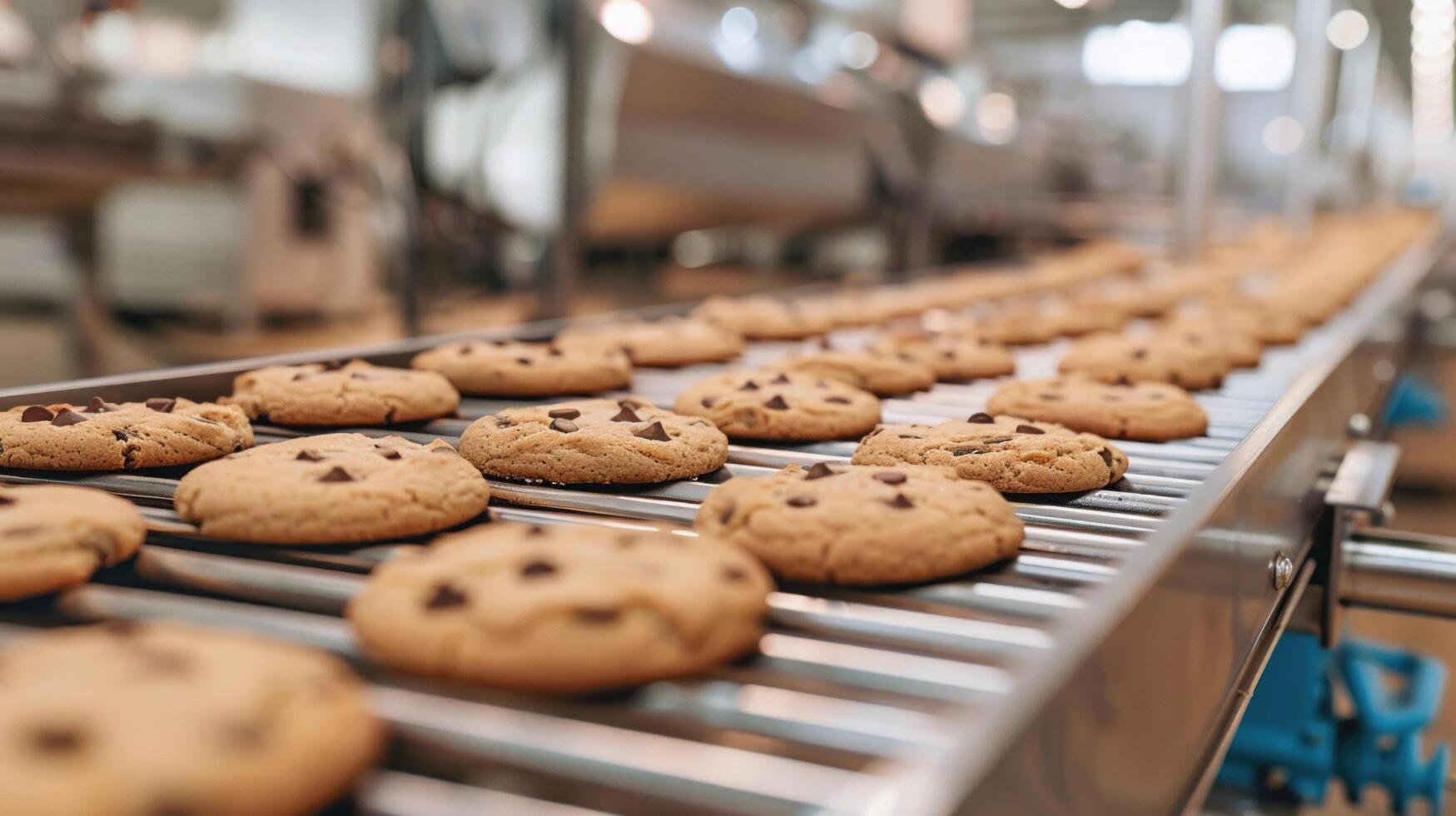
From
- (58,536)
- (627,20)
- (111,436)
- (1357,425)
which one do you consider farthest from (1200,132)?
(58,536)

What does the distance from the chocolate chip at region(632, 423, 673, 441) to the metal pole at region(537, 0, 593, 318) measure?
2.24 metres

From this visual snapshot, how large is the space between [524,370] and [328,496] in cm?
86

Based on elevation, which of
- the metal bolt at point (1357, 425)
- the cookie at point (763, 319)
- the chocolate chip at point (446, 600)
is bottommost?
the chocolate chip at point (446, 600)

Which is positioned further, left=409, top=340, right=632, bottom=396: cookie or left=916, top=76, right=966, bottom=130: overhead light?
left=916, top=76, right=966, bottom=130: overhead light

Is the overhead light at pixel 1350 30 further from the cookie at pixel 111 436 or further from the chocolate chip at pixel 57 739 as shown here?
the chocolate chip at pixel 57 739

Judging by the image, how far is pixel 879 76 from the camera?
775 centimetres

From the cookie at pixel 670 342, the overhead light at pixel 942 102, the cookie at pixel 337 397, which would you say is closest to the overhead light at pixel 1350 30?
the overhead light at pixel 942 102

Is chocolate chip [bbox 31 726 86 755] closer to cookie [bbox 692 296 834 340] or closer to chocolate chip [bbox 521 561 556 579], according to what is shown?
chocolate chip [bbox 521 561 556 579]

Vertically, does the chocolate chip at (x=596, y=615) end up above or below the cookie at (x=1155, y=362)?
below

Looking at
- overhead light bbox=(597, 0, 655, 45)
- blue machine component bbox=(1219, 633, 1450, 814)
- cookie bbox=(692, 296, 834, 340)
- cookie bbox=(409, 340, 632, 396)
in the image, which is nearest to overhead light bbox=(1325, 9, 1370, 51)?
overhead light bbox=(597, 0, 655, 45)

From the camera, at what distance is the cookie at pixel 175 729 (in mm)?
614

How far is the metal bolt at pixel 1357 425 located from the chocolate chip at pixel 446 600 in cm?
199

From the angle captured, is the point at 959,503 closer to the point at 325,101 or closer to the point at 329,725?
the point at 329,725

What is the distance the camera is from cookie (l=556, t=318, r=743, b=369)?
244 cm
